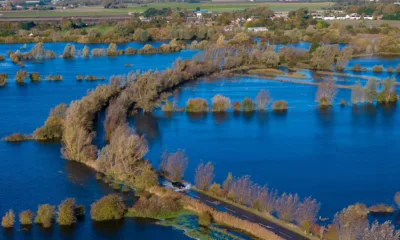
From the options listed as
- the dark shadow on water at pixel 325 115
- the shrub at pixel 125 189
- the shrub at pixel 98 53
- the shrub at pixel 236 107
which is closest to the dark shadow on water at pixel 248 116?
the shrub at pixel 236 107

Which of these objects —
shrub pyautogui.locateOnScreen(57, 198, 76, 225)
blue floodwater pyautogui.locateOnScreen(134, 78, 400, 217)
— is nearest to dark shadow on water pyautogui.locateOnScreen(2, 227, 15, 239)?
shrub pyautogui.locateOnScreen(57, 198, 76, 225)

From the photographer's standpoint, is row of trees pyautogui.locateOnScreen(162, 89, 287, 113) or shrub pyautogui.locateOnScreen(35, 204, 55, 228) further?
row of trees pyautogui.locateOnScreen(162, 89, 287, 113)

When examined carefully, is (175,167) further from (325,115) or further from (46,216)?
(325,115)

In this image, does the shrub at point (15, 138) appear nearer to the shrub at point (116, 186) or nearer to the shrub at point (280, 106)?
the shrub at point (116, 186)

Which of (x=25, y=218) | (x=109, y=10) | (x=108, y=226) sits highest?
(x=109, y=10)

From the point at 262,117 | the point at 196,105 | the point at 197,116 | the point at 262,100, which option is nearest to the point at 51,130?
the point at 197,116

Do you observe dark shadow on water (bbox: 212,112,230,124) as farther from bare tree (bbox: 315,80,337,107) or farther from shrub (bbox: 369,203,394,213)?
shrub (bbox: 369,203,394,213)
